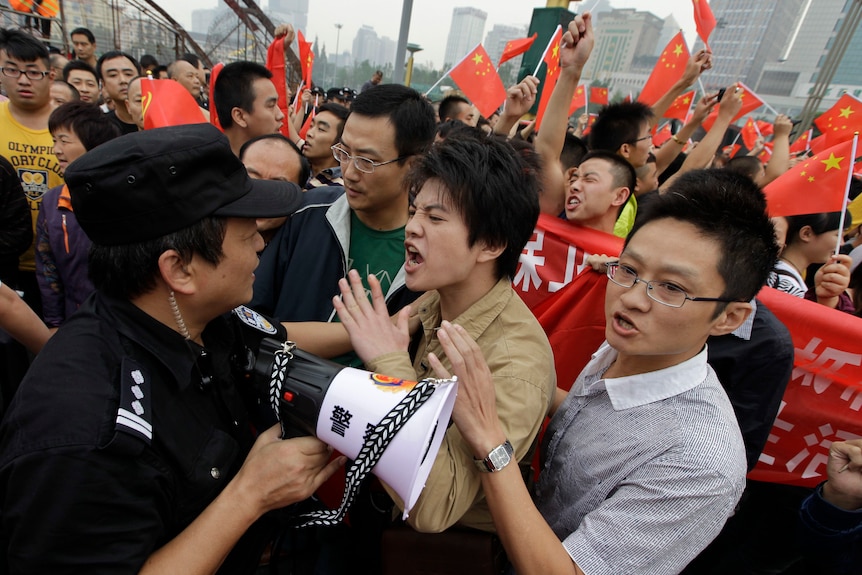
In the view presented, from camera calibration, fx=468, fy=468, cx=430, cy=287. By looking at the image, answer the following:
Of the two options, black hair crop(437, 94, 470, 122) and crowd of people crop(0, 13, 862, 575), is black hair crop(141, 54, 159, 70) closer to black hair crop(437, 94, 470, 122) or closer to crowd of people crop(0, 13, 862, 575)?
black hair crop(437, 94, 470, 122)

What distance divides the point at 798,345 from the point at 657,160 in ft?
12.2

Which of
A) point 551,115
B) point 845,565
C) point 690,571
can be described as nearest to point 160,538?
point 845,565

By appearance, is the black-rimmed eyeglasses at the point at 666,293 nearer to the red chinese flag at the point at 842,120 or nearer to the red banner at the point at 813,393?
the red banner at the point at 813,393

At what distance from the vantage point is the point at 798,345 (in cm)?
249

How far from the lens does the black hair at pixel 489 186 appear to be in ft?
5.69

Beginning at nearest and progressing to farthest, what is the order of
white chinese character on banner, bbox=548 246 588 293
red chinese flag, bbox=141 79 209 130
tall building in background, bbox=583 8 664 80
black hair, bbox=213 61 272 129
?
white chinese character on banner, bbox=548 246 588 293 → red chinese flag, bbox=141 79 209 130 → black hair, bbox=213 61 272 129 → tall building in background, bbox=583 8 664 80

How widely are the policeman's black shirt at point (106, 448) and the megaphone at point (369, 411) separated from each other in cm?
27

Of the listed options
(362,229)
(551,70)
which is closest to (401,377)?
(362,229)

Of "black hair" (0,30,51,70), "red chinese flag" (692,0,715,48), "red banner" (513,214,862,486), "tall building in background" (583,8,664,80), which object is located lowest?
"red banner" (513,214,862,486)

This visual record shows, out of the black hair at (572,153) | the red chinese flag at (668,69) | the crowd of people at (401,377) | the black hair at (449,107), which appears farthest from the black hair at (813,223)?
the black hair at (449,107)

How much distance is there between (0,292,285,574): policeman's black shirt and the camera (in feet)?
3.39

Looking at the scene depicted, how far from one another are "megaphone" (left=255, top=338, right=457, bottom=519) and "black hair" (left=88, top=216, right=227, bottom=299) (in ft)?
1.24

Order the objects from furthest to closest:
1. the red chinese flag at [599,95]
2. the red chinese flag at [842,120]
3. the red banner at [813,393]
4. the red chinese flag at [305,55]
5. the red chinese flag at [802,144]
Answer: the red chinese flag at [599,95] → the red chinese flag at [802,144] → the red chinese flag at [305,55] → the red chinese flag at [842,120] → the red banner at [813,393]

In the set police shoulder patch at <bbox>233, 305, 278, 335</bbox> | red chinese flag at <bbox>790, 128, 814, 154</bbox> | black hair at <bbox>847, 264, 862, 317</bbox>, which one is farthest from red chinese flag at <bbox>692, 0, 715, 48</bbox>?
red chinese flag at <bbox>790, 128, 814, 154</bbox>
